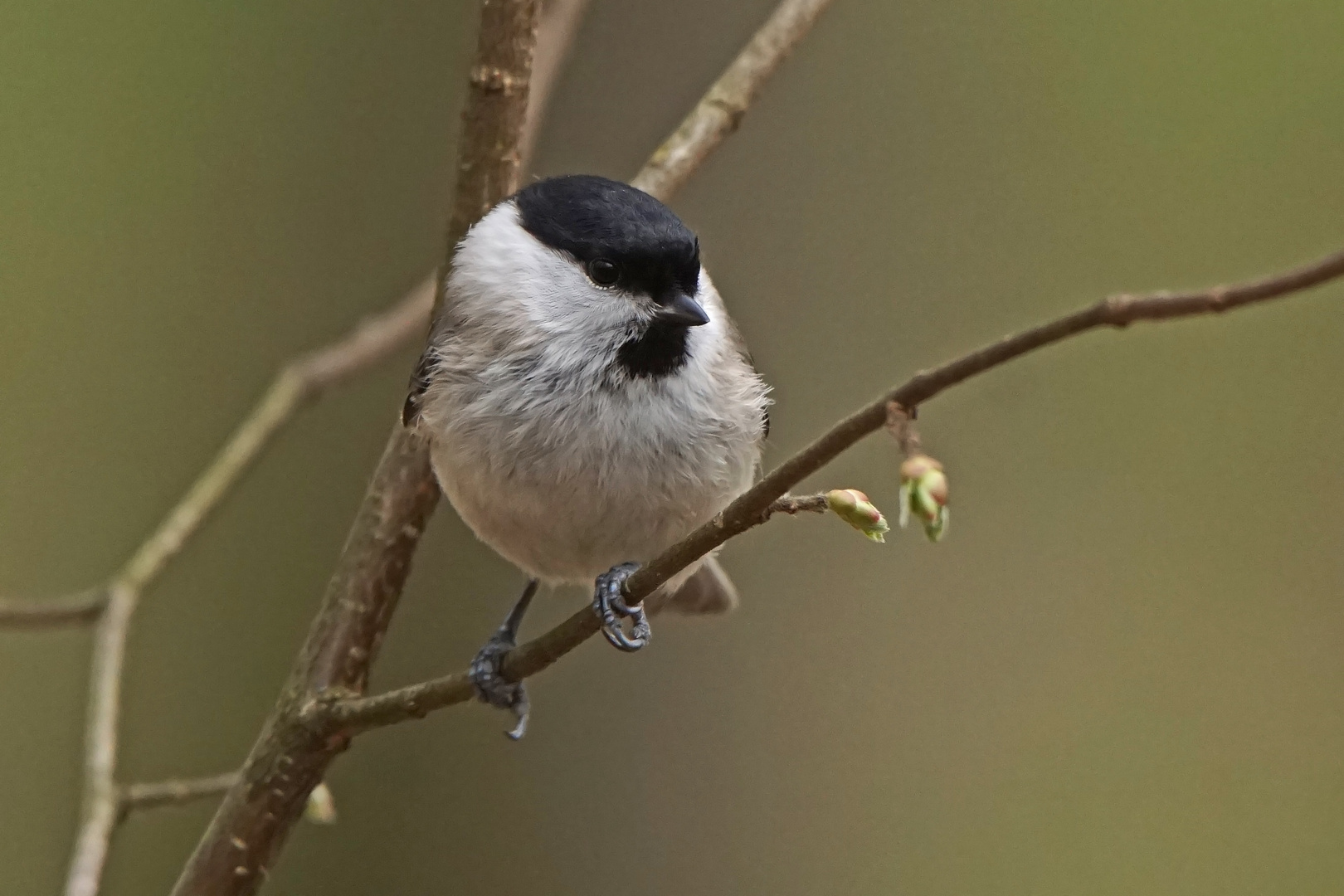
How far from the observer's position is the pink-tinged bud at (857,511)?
78 centimetres

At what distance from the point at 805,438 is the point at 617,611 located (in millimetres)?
1483

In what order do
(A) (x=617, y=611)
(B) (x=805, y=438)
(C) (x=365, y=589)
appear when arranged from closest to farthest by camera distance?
(A) (x=617, y=611), (C) (x=365, y=589), (B) (x=805, y=438)

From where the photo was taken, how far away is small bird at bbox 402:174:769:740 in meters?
1.34

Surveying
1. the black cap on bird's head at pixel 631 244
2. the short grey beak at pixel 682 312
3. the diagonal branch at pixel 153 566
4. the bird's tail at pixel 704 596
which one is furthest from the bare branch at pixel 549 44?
the bird's tail at pixel 704 596

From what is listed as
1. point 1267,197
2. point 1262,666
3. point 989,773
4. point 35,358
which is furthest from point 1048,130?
point 35,358

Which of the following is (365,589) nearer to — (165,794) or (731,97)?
(165,794)

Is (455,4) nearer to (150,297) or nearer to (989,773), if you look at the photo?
(150,297)

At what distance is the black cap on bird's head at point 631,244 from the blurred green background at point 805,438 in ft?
3.86

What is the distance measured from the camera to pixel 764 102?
286cm

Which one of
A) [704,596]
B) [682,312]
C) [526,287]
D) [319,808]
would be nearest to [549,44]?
[526,287]

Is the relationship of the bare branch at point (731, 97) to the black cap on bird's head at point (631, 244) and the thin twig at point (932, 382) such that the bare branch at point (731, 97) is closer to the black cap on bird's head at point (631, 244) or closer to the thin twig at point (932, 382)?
the black cap on bird's head at point (631, 244)

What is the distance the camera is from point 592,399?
52.6 inches

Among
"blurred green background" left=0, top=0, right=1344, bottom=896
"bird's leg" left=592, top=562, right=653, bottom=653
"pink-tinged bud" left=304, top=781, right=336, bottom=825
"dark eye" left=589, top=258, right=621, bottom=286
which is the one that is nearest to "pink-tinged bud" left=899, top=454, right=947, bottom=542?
"bird's leg" left=592, top=562, right=653, bottom=653

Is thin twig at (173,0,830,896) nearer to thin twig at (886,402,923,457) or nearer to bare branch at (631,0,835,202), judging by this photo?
bare branch at (631,0,835,202)
